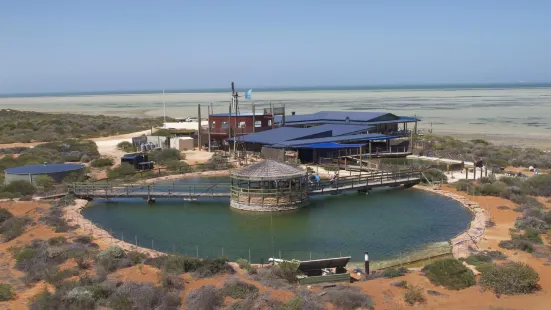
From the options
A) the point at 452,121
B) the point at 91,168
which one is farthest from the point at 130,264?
the point at 452,121

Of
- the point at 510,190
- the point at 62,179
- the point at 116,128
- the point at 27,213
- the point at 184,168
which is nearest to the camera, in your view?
the point at 27,213

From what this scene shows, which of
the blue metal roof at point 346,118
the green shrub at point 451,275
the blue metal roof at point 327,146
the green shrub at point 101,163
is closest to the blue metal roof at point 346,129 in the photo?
the blue metal roof at point 346,118

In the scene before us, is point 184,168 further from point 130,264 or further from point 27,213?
point 130,264

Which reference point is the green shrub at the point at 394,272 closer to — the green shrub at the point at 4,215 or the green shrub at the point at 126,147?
the green shrub at the point at 4,215

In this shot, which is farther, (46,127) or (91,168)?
(46,127)

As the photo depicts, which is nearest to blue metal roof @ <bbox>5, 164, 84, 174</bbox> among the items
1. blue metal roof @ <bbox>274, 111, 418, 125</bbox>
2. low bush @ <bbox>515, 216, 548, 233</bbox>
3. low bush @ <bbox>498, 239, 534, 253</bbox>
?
low bush @ <bbox>498, 239, 534, 253</bbox>

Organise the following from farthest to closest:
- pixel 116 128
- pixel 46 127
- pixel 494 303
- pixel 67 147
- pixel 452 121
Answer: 1. pixel 452 121
2. pixel 116 128
3. pixel 46 127
4. pixel 67 147
5. pixel 494 303

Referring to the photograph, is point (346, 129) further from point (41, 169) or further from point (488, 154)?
point (41, 169)
